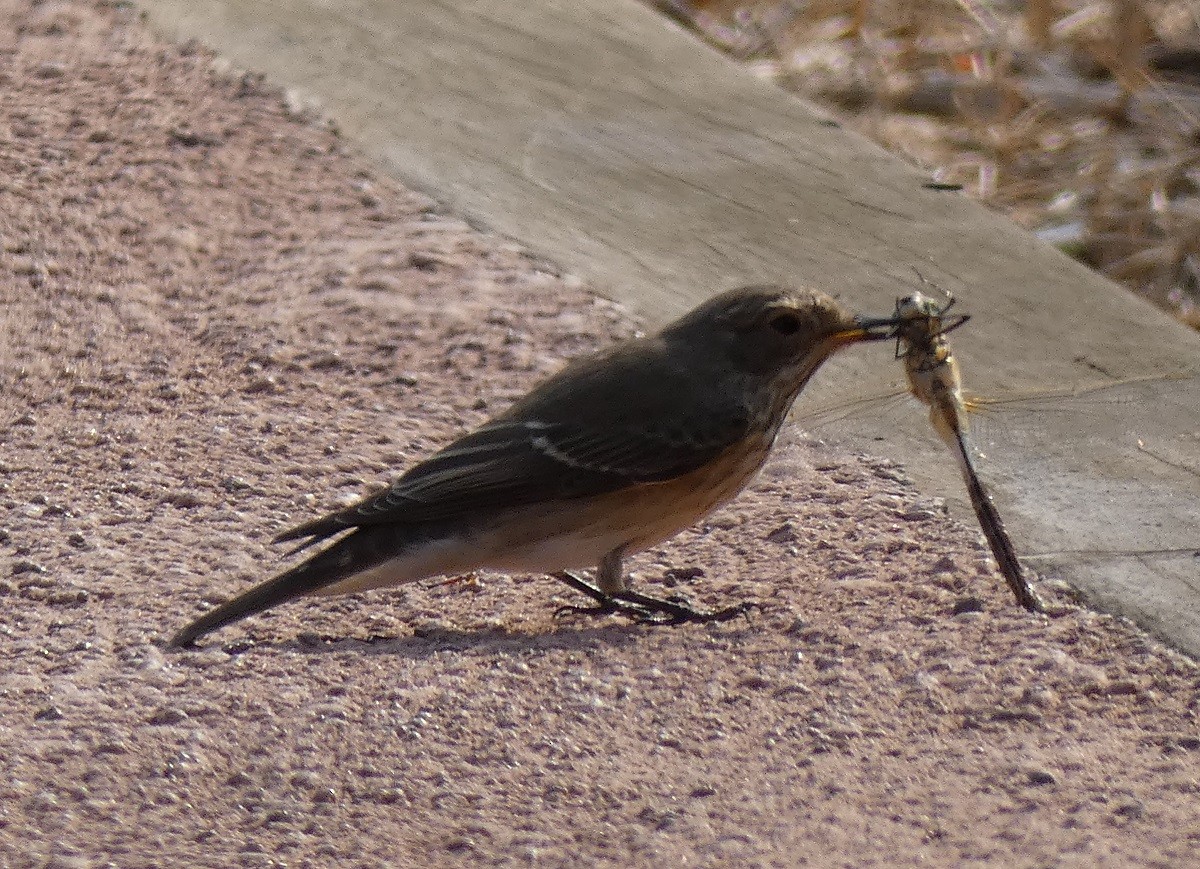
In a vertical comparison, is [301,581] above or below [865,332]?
below

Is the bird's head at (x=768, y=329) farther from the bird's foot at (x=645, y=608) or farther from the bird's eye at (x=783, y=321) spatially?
the bird's foot at (x=645, y=608)

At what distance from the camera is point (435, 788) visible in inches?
136

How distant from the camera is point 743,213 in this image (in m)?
5.87

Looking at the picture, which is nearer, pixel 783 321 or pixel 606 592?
pixel 606 592

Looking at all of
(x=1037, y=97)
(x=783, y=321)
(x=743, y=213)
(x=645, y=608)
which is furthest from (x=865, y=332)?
(x=1037, y=97)

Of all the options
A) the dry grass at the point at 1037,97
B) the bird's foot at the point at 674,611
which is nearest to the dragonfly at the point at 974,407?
the bird's foot at the point at 674,611

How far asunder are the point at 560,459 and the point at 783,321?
2.15ft

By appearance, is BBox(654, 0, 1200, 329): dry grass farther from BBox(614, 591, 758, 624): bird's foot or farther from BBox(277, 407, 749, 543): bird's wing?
BBox(614, 591, 758, 624): bird's foot

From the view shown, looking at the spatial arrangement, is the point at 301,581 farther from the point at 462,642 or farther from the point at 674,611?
the point at 674,611

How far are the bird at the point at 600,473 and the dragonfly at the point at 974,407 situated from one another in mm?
255

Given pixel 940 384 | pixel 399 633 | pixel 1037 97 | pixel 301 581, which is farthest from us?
pixel 1037 97

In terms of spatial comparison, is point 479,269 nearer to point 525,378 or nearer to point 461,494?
point 525,378

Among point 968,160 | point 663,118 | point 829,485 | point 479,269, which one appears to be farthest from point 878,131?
point 829,485

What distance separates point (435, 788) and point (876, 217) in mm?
2858
